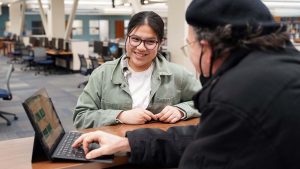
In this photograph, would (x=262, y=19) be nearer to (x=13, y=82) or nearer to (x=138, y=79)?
(x=138, y=79)

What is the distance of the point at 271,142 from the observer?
733 millimetres

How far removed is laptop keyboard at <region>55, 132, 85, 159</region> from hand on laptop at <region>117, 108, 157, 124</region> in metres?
0.26

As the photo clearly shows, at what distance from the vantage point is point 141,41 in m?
1.78

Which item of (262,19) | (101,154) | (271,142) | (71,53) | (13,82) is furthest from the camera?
(71,53)

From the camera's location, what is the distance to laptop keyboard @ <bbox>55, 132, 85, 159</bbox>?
1.25 m

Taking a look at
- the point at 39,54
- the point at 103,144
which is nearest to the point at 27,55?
the point at 39,54

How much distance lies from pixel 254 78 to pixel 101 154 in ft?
2.21

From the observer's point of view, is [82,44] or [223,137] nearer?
[223,137]

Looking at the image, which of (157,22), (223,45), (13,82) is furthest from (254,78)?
(13,82)

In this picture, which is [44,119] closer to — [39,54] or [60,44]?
[39,54]

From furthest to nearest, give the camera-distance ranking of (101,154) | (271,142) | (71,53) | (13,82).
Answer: (71,53) < (13,82) < (101,154) < (271,142)

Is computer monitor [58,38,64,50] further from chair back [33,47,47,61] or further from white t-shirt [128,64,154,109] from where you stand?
white t-shirt [128,64,154,109]

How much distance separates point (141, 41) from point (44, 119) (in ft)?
2.21

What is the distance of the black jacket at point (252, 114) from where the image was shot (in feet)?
2.38
